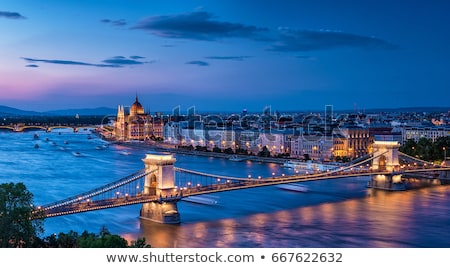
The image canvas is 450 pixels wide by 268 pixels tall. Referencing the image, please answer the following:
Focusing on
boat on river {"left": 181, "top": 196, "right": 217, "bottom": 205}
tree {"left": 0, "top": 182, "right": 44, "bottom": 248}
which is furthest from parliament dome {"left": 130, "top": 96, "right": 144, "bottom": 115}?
tree {"left": 0, "top": 182, "right": 44, "bottom": 248}

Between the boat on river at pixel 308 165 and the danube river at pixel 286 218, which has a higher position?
the boat on river at pixel 308 165

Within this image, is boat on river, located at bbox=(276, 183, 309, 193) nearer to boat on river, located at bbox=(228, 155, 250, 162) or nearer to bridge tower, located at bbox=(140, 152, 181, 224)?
bridge tower, located at bbox=(140, 152, 181, 224)

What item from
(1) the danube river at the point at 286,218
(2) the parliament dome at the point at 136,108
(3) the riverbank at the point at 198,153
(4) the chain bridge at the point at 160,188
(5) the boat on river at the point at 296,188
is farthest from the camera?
(2) the parliament dome at the point at 136,108

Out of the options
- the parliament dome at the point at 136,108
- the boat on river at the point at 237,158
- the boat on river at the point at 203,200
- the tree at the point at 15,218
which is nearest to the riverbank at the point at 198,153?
the boat on river at the point at 237,158

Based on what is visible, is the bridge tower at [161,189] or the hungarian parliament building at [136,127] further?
the hungarian parliament building at [136,127]

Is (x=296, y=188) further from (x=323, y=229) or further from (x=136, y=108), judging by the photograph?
(x=136, y=108)

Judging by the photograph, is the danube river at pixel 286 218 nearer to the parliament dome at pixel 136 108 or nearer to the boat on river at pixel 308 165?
the boat on river at pixel 308 165

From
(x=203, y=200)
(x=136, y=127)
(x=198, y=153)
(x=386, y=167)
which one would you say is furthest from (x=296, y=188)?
(x=136, y=127)
